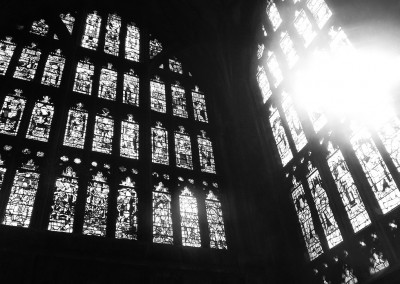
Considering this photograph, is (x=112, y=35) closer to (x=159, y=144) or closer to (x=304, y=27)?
(x=159, y=144)

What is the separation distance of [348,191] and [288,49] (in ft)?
10.9

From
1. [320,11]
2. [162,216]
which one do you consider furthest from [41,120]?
[320,11]

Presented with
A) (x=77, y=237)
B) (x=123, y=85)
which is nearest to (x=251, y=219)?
(x=77, y=237)

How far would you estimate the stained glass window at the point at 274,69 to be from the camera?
8.68m

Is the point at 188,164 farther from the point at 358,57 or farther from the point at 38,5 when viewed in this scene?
the point at 38,5

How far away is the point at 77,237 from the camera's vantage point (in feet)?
21.0

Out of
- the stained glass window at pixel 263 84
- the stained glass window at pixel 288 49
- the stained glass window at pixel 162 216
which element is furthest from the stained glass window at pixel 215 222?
the stained glass window at pixel 288 49

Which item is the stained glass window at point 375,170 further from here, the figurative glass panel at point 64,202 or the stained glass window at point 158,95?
the figurative glass panel at point 64,202

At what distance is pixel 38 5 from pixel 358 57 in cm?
672

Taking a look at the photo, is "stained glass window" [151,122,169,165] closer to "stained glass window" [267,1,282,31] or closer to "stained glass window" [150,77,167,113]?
"stained glass window" [150,77,167,113]

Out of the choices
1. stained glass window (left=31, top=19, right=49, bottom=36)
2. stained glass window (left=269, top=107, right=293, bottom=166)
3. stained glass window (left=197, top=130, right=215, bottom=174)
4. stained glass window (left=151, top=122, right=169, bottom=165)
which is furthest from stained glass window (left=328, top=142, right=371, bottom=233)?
stained glass window (left=31, top=19, right=49, bottom=36)

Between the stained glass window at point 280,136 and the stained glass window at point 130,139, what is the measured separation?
249cm

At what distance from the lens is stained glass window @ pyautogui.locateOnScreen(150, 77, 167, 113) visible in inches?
354

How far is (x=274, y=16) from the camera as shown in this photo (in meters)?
9.28
